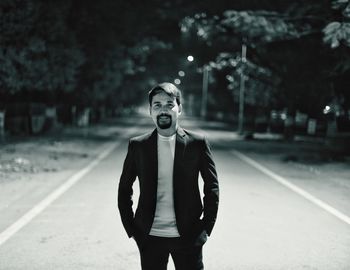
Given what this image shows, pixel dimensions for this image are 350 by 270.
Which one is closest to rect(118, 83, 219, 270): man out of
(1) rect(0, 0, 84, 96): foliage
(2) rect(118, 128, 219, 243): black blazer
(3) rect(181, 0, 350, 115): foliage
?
(2) rect(118, 128, 219, 243): black blazer

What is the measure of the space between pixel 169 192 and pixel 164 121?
1.53ft

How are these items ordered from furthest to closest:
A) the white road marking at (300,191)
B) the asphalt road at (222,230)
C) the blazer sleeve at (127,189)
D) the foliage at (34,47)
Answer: the foliage at (34,47)
the white road marking at (300,191)
the asphalt road at (222,230)
the blazer sleeve at (127,189)

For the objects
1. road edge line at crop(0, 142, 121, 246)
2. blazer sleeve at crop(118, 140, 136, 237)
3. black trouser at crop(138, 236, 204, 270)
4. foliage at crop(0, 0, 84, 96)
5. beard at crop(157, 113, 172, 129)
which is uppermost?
foliage at crop(0, 0, 84, 96)

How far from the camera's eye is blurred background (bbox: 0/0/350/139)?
19594 millimetres

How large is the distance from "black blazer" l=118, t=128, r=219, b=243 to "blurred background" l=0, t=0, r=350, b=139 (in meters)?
10.6

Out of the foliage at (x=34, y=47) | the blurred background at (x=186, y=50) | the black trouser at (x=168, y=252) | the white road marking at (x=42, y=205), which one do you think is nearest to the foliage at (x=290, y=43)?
the blurred background at (x=186, y=50)

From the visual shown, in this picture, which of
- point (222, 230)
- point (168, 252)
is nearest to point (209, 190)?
point (168, 252)

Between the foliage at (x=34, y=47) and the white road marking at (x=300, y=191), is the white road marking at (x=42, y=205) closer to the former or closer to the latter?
the white road marking at (x=300, y=191)

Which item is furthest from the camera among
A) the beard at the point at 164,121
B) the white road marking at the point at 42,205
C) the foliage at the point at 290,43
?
the foliage at the point at 290,43

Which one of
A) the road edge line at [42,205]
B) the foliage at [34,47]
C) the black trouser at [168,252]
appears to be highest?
the foliage at [34,47]

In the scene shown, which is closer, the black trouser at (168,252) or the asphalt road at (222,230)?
the black trouser at (168,252)

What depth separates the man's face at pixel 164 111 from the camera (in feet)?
10.7

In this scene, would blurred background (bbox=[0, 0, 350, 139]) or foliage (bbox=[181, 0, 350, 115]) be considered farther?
blurred background (bbox=[0, 0, 350, 139])

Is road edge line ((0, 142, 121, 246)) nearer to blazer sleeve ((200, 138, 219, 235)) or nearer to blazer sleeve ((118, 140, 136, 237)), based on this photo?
blazer sleeve ((118, 140, 136, 237))
